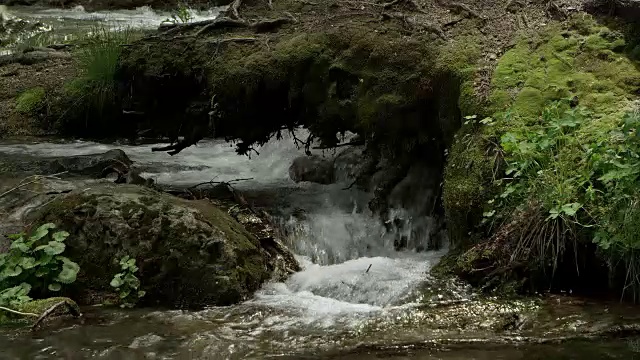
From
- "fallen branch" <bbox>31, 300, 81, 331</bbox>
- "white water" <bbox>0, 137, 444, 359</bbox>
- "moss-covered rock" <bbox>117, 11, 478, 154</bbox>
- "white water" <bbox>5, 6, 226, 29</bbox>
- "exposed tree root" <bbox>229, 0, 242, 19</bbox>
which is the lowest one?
"fallen branch" <bbox>31, 300, 81, 331</bbox>

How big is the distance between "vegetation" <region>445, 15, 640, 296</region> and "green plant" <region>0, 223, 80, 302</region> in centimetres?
282

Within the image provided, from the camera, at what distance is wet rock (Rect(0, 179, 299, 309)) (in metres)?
4.74

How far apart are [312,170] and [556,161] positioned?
12.6 ft

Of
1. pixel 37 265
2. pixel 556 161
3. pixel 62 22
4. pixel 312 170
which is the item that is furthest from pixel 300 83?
pixel 62 22

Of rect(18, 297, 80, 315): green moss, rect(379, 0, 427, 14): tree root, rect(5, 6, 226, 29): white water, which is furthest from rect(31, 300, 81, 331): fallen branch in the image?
rect(5, 6, 226, 29): white water

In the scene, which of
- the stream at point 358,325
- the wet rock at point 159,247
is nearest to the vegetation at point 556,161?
the stream at point 358,325

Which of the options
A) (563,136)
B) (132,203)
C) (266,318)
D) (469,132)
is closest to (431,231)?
(469,132)

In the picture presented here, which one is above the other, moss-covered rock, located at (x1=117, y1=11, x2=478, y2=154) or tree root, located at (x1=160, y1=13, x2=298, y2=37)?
tree root, located at (x1=160, y1=13, x2=298, y2=37)

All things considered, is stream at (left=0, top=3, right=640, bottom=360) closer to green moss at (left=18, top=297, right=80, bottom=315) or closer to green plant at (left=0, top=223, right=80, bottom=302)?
green moss at (left=18, top=297, right=80, bottom=315)

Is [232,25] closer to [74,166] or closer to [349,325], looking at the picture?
[74,166]

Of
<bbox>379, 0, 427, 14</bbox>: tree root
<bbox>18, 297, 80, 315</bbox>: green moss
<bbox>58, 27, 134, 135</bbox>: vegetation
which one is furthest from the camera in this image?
<bbox>58, 27, 134, 135</bbox>: vegetation

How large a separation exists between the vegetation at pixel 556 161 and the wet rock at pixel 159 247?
5.33 feet

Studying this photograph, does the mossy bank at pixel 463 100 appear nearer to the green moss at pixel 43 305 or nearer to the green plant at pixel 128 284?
the green plant at pixel 128 284

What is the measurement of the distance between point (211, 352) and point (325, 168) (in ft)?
13.9
